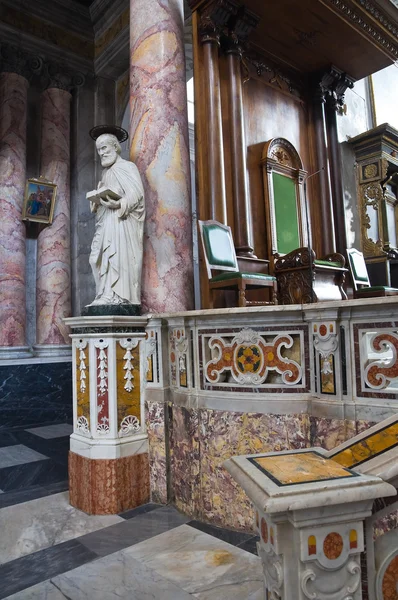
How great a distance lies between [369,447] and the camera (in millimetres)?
1179

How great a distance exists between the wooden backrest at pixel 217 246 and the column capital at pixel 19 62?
14.1 ft

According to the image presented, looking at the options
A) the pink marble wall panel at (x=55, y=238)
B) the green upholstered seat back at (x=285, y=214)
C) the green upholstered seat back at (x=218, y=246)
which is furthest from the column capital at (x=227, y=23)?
the pink marble wall panel at (x=55, y=238)

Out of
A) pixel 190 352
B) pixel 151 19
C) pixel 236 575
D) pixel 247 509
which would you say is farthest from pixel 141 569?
pixel 151 19

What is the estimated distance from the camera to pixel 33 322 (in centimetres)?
658

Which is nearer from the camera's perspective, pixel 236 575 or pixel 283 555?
pixel 283 555

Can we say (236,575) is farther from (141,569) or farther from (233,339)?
(233,339)

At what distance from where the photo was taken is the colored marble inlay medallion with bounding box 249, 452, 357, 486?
103 cm

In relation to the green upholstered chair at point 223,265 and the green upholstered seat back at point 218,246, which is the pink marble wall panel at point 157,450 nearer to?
the green upholstered chair at point 223,265

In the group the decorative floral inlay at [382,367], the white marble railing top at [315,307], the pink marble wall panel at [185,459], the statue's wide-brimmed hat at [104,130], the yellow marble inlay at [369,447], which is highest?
the statue's wide-brimmed hat at [104,130]

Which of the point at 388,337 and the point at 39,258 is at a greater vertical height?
the point at 39,258

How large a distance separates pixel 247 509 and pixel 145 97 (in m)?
2.94

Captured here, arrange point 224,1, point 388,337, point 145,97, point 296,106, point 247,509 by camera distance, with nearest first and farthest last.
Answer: point 388,337, point 247,509, point 145,97, point 224,1, point 296,106

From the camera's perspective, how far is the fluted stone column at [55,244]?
6473 millimetres

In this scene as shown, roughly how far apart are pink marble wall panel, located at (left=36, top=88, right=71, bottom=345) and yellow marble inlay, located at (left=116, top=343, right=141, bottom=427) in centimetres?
363
